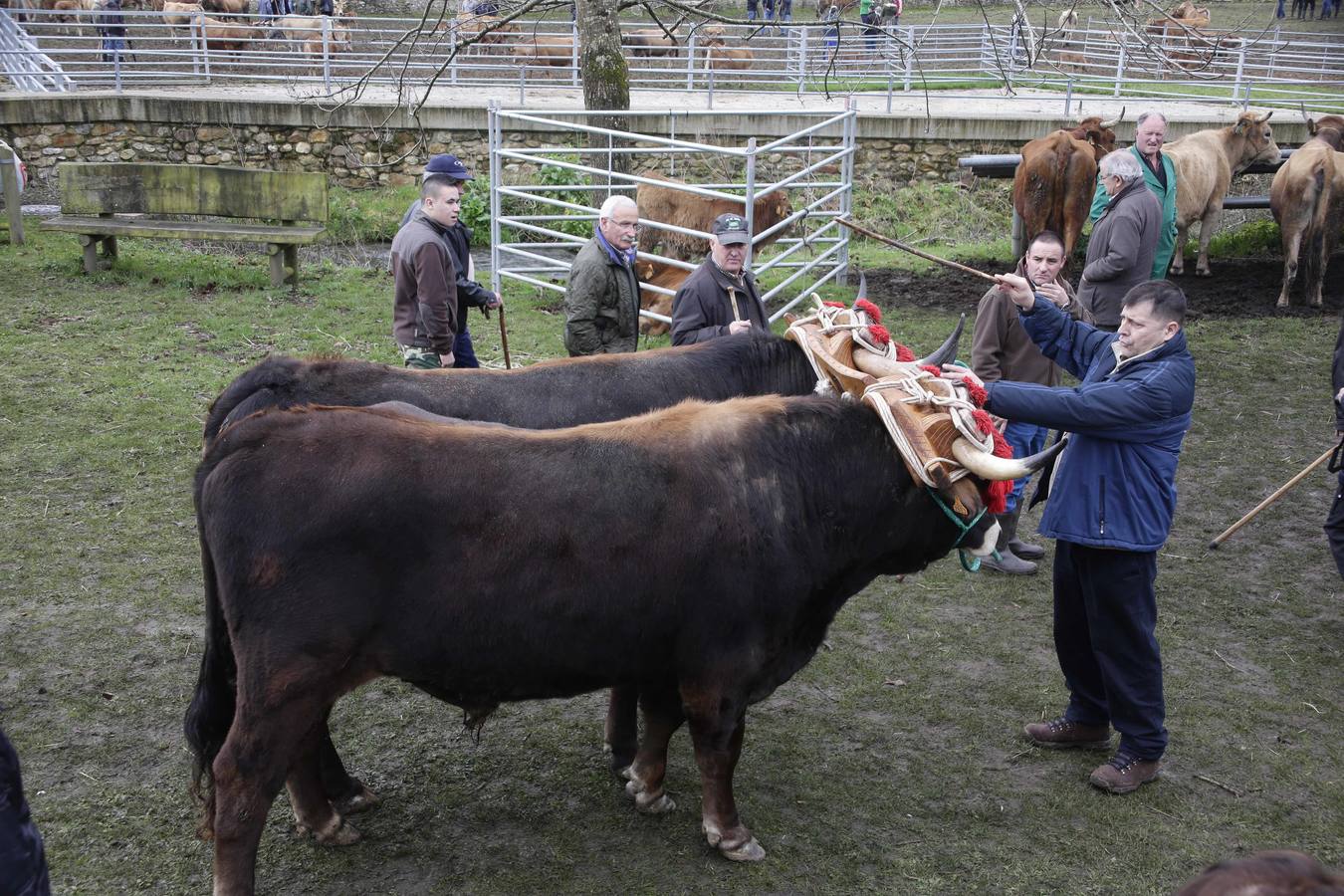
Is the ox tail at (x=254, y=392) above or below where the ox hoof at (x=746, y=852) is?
above

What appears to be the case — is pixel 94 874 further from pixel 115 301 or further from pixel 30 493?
pixel 115 301

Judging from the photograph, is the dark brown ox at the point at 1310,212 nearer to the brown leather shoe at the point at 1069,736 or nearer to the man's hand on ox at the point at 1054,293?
the man's hand on ox at the point at 1054,293

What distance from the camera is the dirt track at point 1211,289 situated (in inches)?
473

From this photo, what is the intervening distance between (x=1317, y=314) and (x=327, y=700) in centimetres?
1149

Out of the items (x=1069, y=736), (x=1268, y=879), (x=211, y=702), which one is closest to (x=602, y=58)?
(x=1069, y=736)

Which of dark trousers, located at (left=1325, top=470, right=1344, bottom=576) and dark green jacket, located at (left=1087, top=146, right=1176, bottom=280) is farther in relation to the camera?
dark green jacket, located at (left=1087, top=146, right=1176, bottom=280)

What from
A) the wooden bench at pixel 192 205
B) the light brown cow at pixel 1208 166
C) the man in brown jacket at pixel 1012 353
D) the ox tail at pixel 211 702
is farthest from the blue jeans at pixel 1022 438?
the wooden bench at pixel 192 205

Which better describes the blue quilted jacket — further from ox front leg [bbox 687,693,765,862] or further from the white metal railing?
the white metal railing

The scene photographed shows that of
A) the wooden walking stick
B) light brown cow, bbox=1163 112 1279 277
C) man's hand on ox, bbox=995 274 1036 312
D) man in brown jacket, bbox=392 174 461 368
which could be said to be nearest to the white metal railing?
man in brown jacket, bbox=392 174 461 368

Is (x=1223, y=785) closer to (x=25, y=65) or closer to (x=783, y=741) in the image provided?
(x=783, y=741)

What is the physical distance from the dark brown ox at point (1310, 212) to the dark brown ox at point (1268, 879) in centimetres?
1212

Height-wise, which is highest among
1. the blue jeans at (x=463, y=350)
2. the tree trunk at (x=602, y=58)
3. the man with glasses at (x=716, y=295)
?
the tree trunk at (x=602, y=58)

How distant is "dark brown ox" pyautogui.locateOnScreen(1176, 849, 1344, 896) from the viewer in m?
1.52

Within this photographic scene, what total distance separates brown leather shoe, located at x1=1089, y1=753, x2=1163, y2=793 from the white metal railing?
1837 cm
